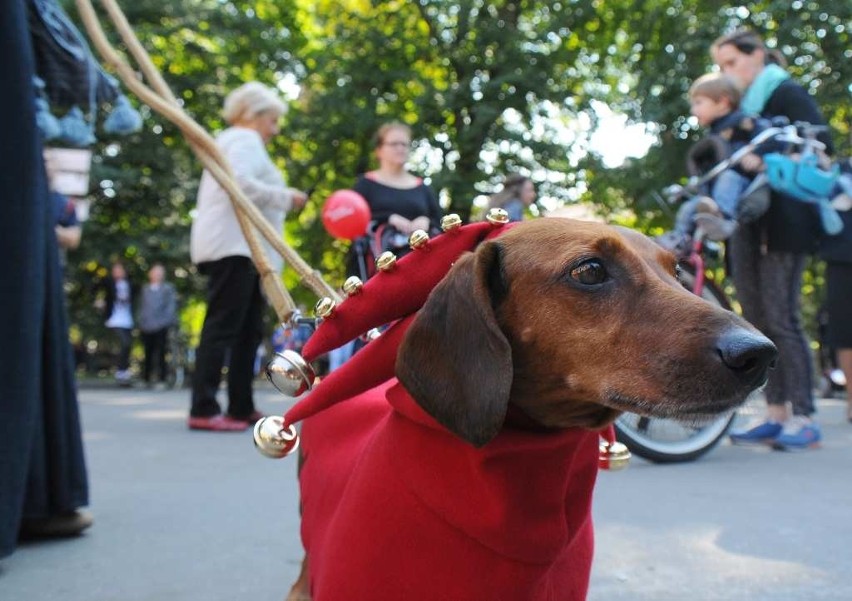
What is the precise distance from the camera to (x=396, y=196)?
20.3 ft

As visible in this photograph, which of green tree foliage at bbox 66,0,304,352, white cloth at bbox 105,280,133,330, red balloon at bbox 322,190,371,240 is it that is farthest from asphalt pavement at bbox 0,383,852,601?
green tree foliage at bbox 66,0,304,352

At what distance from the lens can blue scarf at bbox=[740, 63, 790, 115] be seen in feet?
18.0

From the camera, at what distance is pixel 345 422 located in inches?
89.0

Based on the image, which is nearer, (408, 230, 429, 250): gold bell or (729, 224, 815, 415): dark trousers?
(408, 230, 429, 250): gold bell

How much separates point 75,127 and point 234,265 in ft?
8.83

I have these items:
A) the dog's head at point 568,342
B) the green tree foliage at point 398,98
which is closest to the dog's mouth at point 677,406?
the dog's head at point 568,342

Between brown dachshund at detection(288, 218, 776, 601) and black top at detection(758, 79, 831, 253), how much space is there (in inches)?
147

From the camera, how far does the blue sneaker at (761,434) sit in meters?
5.49

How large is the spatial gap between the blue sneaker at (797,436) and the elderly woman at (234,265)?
329 cm

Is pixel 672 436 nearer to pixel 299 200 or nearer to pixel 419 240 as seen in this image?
pixel 299 200

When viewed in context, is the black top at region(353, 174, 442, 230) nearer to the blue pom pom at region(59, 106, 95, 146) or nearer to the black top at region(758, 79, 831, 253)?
the black top at region(758, 79, 831, 253)

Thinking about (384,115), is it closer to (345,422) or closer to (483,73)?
(483,73)

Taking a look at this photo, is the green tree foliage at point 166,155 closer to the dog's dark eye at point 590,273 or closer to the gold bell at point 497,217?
the gold bell at point 497,217

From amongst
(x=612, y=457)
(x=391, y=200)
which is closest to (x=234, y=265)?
(x=391, y=200)
